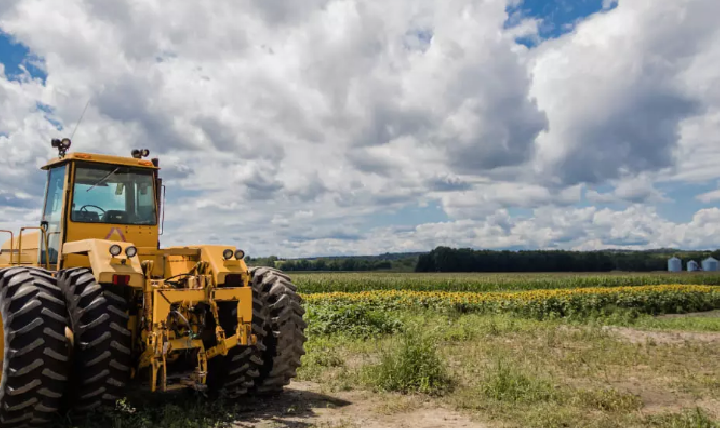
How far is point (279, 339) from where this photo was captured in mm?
8719

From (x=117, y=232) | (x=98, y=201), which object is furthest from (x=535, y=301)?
(x=98, y=201)

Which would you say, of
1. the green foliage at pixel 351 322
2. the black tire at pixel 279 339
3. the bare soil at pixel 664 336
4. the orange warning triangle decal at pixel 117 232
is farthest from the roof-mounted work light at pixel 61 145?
the bare soil at pixel 664 336

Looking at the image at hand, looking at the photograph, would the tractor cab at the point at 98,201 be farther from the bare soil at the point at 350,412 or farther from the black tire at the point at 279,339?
the bare soil at the point at 350,412

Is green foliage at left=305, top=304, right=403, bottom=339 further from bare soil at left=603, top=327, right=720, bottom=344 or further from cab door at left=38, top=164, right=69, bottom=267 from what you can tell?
cab door at left=38, top=164, right=69, bottom=267

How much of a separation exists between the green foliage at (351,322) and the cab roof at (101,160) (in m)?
7.83

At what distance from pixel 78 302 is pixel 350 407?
3.90 m

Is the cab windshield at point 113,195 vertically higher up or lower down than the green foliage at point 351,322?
higher up

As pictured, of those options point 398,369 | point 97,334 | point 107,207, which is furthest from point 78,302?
point 398,369

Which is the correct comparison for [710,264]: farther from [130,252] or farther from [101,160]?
[130,252]

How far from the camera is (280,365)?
28.6 feet

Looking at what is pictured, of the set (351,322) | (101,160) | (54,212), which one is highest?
(101,160)

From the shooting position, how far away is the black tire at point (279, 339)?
343 inches

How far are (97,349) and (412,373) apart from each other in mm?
4844

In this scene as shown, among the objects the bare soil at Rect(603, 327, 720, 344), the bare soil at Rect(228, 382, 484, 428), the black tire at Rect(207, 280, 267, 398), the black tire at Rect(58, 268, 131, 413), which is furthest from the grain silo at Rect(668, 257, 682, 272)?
the black tire at Rect(58, 268, 131, 413)
